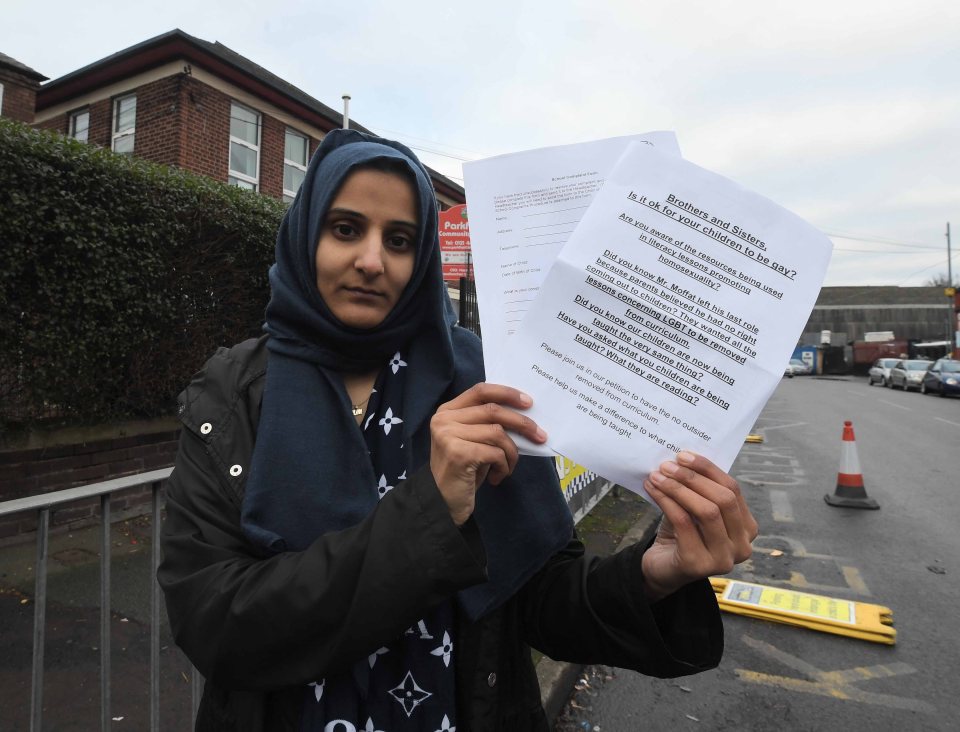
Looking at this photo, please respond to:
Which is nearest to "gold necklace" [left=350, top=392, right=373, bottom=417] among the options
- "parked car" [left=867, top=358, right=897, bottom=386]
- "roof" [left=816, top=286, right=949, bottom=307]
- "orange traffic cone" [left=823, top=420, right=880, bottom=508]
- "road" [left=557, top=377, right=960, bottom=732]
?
"road" [left=557, top=377, right=960, bottom=732]

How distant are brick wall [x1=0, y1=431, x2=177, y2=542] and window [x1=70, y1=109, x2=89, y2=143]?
1289 centimetres

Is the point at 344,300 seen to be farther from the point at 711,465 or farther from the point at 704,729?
the point at 704,729

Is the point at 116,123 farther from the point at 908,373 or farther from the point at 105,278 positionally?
the point at 908,373

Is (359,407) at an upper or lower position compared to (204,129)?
lower

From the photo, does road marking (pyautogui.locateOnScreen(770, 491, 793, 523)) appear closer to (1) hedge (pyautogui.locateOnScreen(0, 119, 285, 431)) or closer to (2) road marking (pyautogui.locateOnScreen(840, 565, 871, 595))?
(2) road marking (pyautogui.locateOnScreen(840, 565, 871, 595))

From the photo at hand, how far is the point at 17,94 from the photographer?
562 inches

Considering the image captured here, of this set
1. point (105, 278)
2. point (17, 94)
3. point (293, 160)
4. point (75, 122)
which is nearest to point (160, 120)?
point (293, 160)

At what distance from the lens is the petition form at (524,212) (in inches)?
38.0

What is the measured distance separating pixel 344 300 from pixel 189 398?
37 cm

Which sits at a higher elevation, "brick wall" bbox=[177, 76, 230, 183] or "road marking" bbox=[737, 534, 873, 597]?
"brick wall" bbox=[177, 76, 230, 183]

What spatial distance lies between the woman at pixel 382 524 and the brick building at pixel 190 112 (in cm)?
1171

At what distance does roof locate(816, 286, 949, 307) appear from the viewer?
2076 inches

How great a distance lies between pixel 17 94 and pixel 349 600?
1871 cm

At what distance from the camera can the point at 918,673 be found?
3336 millimetres
